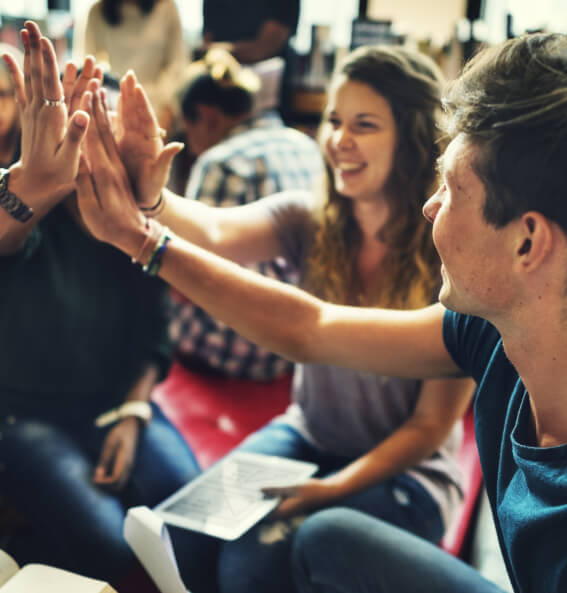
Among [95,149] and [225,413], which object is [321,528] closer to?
[95,149]

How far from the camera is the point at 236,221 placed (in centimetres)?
141

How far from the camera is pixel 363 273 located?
145 centimetres

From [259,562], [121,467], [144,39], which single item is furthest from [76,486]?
[144,39]

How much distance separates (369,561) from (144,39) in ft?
9.56

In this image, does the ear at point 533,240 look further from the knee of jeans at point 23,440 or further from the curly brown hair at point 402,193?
the knee of jeans at point 23,440

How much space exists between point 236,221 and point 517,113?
2.56 feet

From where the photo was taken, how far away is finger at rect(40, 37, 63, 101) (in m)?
0.88

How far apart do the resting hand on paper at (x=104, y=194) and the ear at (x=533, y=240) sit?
52cm

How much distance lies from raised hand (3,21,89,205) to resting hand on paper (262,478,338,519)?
62 centimetres

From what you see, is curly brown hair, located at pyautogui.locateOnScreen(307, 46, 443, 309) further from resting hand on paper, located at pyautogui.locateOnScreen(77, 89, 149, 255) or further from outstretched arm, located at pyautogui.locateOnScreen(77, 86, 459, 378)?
resting hand on paper, located at pyautogui.locateOnScreen(77, 89, 149, 255)

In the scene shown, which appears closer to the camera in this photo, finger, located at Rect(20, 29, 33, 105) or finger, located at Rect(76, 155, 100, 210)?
finger, located at Rect(20, 29, 33, 105)

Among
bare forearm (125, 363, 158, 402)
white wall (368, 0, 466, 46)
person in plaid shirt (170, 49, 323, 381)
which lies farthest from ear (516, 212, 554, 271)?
white wall (368, 0, 466, 46)

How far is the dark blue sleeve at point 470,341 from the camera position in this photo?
0.95 m

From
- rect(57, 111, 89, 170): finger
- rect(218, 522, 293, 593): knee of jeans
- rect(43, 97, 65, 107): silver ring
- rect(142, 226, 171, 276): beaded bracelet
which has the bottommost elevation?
rect(218, 522, 293, 593): knee of jeans
